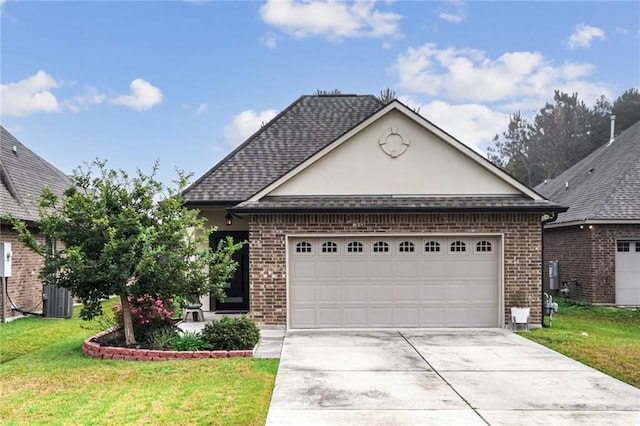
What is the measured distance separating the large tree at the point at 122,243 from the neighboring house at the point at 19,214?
391 cm

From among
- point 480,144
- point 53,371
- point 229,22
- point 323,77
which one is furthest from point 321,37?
point 480,144

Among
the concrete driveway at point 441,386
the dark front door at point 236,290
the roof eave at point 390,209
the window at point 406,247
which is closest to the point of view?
the concrete driveway at point 441,386

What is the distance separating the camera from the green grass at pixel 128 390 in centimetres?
607

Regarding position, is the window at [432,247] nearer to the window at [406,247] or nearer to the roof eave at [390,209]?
the window at [406,247]

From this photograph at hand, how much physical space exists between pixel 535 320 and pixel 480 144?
2076 inches

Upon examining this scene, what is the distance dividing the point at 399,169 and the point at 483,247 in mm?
2711

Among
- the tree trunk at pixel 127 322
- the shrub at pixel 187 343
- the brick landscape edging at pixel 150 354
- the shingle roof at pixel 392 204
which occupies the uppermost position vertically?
the shingle roof at pixel 392 204

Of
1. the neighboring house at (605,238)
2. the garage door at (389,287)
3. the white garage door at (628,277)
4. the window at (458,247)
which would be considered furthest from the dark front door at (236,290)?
the white garage door at (628,277)

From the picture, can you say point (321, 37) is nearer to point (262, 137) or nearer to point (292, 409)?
point (262, 137)

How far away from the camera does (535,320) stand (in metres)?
12.2

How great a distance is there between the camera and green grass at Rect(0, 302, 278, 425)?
6.07 meters

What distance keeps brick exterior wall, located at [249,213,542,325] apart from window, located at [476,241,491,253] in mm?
316

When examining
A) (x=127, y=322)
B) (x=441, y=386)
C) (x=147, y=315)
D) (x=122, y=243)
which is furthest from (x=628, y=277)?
(x=122, y=243)

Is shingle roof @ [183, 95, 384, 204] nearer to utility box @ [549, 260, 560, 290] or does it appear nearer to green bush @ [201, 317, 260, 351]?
green bush @ [201, 317, 260, 351]
